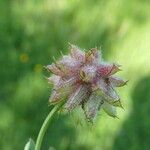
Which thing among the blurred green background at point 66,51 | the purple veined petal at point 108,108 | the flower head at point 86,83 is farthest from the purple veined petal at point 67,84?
the blurred green background at point 66,51

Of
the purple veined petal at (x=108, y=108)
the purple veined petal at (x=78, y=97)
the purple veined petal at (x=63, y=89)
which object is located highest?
the purple veined petal at (x=63, y=89)

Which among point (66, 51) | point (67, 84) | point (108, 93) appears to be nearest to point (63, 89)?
point (67, 84)

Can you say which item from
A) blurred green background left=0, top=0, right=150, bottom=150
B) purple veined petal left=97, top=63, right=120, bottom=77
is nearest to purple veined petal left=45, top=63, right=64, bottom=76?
purple veined petal left=97, top=63, right=120, bottom=77

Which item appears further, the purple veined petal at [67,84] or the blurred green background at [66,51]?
the blurred green background at [66,51]

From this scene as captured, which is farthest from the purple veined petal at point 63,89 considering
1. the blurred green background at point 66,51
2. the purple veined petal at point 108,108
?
the blurred green background at point 66,51

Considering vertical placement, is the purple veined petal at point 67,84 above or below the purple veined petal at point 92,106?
above

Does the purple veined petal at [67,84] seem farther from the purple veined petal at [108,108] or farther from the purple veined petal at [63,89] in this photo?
the purple veined petal at [108,108]

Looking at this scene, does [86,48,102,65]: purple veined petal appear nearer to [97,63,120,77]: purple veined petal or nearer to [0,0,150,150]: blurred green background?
[97,63,120,77]: purple veined petal
